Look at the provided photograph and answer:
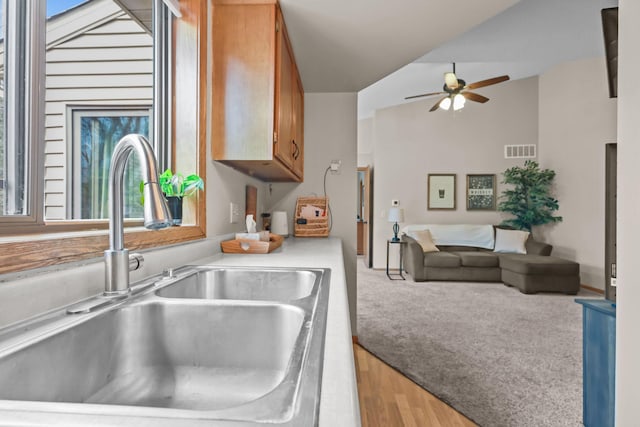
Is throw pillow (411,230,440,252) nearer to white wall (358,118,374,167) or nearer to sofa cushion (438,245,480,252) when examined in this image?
sofa cushion (438,245,480,252)

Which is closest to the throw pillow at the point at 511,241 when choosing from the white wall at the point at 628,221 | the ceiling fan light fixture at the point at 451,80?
the ceiling fan light fixture at the point at 451,80

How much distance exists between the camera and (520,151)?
5.95 meters

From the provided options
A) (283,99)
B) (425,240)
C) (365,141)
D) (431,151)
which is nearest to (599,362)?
(283,99)

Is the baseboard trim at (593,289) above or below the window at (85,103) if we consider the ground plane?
below

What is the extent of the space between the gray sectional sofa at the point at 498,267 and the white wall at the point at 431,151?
2.31 ft

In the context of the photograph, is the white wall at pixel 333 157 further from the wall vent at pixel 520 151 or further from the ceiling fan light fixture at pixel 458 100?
the wall vent at pixel 520 151

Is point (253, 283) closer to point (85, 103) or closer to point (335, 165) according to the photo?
point (85, 103)

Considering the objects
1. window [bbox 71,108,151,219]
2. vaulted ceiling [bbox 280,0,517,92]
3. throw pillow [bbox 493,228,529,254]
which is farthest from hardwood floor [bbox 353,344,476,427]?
throw pillow [bbox 493,228,529,254]

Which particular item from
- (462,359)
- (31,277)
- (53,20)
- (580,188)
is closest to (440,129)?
(580,188)

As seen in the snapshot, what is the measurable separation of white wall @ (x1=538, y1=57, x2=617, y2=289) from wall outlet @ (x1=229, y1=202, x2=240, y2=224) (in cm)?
537

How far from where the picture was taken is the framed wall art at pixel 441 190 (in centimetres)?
606

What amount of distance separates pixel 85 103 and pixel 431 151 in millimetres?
5755

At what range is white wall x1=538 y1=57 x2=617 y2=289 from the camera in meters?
4.74

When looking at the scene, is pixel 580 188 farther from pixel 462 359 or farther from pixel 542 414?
pixel 542 414
